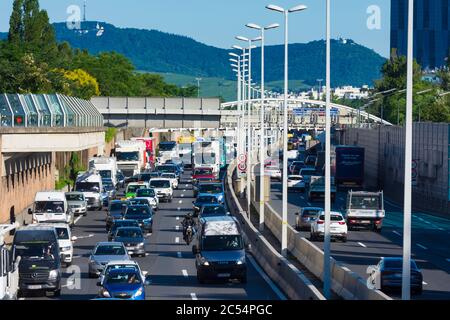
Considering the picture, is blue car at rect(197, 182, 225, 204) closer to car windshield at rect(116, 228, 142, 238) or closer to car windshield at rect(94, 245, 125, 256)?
car windshield at rect(116, 228, 142, 238)

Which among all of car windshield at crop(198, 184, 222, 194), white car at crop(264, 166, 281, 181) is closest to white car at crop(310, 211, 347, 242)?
car windshield at crop(198, 184, 222, 194)

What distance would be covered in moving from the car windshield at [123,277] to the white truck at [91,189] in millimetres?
42759

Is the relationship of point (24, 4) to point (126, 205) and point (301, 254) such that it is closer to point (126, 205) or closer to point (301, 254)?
point (126, 205)

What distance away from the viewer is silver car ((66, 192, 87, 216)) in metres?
70.4

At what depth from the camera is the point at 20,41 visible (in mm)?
129500

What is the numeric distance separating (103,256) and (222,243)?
3673 mm

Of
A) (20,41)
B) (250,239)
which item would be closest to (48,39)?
(20,41)

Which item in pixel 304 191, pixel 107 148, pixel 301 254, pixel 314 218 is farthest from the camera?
pixel 107 148

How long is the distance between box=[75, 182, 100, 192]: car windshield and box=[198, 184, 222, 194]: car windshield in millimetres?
6112

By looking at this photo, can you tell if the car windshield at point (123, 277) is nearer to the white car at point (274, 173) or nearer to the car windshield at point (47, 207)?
the car windshield at point (47, 207)

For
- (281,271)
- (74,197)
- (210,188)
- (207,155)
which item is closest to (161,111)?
(207,155)

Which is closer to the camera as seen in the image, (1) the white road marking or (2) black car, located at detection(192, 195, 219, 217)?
(1) the white road marking

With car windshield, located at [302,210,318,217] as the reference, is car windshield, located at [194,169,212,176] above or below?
above

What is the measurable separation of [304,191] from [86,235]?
132 feet
